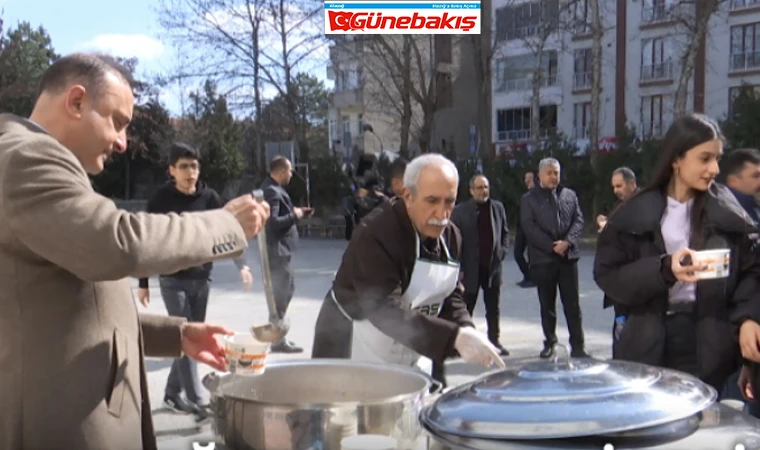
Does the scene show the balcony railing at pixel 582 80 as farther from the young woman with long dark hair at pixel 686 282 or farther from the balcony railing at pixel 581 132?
the young woman with long dark hair at pixel 686 282

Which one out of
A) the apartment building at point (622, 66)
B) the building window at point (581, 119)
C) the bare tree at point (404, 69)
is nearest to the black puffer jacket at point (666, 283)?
the bare tree at point (404, 69)

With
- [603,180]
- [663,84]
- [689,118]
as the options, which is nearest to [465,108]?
[663,84]

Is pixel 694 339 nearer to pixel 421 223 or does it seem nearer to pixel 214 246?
pixel 421 223

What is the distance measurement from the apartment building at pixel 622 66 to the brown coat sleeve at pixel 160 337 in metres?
29.5

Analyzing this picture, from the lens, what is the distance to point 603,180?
21.6 meters

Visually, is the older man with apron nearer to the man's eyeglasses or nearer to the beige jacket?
the beige jacket

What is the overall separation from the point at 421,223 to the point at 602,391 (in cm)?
118

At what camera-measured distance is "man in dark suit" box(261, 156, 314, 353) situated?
671cm

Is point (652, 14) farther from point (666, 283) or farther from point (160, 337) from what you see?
point (160, 337)

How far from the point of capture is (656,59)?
122 ft

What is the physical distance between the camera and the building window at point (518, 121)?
41.5m

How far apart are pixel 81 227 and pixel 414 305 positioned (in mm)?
1397

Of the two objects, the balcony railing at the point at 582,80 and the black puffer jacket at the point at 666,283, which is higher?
the balcony railing at the point at 582,80

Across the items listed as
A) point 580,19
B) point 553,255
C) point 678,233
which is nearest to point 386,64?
point 580,19
